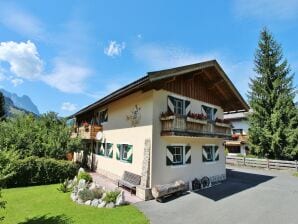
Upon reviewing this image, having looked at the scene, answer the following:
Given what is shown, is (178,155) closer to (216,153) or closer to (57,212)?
(216,153)

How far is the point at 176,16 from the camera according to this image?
39.1 ft

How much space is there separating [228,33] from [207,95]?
4605 millimetres

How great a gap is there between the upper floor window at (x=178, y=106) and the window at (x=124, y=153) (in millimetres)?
3547

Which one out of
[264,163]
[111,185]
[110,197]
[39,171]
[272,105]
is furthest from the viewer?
[272,105]

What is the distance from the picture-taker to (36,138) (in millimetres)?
16875

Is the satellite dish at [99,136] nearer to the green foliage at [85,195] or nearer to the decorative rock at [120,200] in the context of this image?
the green foliage at [85,195]

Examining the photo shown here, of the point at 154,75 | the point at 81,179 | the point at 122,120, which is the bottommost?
the point at 81,179

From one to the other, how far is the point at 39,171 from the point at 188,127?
9.85m

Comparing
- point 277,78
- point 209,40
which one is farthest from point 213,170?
point 277,78

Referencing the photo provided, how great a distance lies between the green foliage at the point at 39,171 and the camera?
13.3m

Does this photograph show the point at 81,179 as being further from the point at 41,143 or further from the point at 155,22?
the point at 155,22

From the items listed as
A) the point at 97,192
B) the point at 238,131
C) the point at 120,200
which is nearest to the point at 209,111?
the point at 120,200

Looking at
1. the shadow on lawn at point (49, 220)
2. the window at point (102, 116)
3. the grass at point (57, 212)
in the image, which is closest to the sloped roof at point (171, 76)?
the window at point (102, 116)

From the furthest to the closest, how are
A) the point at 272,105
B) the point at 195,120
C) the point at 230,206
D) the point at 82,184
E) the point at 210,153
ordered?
the point at 272,105 < the point at 210,153 < the point at 195,120 < the point at 82,184 < the point at 230,206
